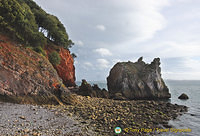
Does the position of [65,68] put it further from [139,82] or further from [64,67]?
[139,82]

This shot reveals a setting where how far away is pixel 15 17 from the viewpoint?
74.6 ft

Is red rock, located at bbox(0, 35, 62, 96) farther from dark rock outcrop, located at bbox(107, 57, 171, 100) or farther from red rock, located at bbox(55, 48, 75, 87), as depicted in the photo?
dark rock outcrop, located at bbox(107, 57, 171, 100)

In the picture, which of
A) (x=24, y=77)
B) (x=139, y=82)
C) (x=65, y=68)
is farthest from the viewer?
(x=65, y=68)

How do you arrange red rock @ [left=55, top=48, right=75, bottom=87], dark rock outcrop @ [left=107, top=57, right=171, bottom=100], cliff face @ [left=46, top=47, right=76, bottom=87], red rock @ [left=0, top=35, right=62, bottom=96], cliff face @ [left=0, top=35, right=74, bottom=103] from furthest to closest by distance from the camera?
1. red rock @ [left=55, top=48, right=75, bottom=87]
2. cliff face @ [left=46, top=47, right=76, bottom=87]
3. dark rock outcrop @ [left=107, top=57, right=171, bottom=100]
4. red rock @ [left=0, top=35, right=62, bottom=96]
5. cliff face @ [left=0, top=35, right=74, bottom=103]

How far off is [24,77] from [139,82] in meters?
39.6

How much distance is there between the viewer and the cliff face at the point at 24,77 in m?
16.0

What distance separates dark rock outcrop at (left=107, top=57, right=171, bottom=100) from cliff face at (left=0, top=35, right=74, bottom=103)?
88.5ft

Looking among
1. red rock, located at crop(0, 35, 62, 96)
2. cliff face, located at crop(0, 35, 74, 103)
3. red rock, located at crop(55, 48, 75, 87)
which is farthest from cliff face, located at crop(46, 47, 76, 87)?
cliff face, located at crop(0, 35, 74, 103)

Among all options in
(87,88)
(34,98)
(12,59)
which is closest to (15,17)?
(12,59)

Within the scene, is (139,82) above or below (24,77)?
below

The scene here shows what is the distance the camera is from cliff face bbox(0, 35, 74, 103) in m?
16.0

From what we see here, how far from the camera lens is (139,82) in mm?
44875

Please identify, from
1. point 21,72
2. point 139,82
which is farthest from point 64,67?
point 139,82

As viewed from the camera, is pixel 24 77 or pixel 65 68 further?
pixel 65 68
